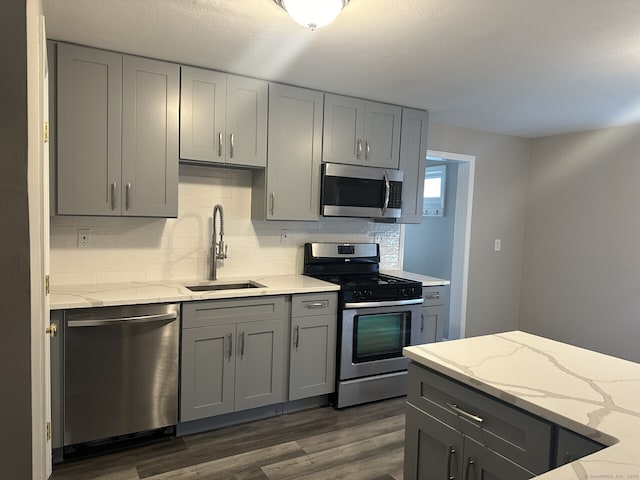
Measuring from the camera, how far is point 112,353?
247cm

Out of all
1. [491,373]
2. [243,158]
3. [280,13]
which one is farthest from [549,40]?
[243,158]

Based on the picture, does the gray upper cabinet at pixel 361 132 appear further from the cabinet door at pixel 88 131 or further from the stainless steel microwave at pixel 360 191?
the cabinet door at pixel 88 131

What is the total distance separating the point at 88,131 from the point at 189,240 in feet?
3.26

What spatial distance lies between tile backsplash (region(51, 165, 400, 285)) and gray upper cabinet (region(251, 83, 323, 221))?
0.20 metres

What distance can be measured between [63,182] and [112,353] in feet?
3.39

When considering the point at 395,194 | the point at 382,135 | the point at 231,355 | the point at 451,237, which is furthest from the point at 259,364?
the point at 451,237

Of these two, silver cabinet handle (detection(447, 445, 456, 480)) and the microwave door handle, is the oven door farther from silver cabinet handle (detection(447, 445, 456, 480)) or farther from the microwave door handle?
silver cabinet handle (detection(447, 445, 456, 480))

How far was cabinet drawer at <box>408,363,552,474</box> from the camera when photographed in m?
1.28

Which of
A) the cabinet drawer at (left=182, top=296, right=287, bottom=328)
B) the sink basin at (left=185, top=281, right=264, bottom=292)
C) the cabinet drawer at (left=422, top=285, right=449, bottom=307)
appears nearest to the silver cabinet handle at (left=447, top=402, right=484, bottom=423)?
the cabinet drawer at (left=182, top=296, right=287, bottom=328)

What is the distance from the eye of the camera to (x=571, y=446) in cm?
119

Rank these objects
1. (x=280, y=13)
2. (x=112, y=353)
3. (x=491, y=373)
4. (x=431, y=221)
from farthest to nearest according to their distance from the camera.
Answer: (x=431, y=221)
(x=112, y=353)
(x=280, y=13)
(x=491, y=373)

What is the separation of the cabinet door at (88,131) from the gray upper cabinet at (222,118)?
41 cm

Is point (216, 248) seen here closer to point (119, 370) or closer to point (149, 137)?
point (149, 137)

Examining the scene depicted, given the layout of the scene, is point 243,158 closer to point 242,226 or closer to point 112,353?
point 242,226
